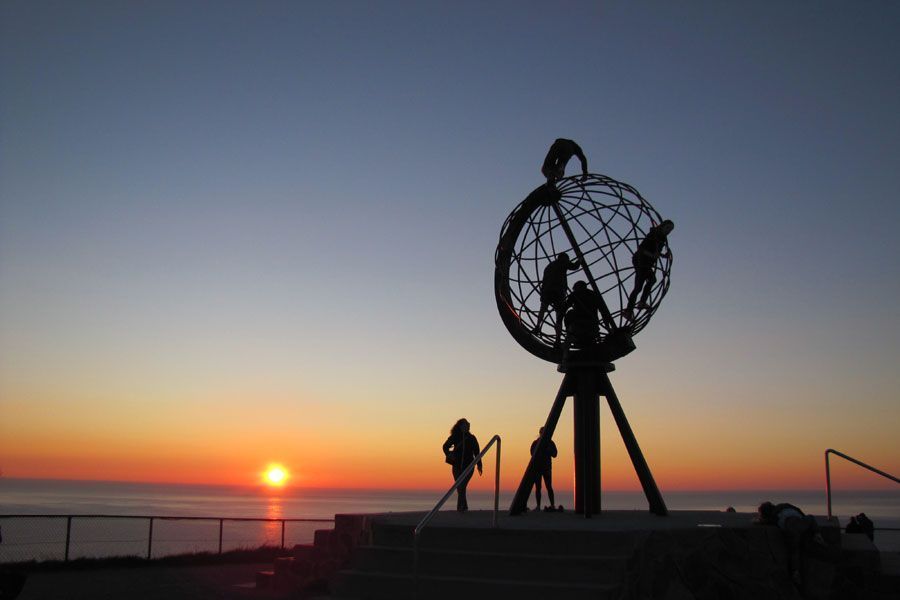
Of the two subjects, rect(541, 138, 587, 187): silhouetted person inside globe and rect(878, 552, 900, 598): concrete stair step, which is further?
rect(541, 138, 587, 187): silhouetted person inside globe

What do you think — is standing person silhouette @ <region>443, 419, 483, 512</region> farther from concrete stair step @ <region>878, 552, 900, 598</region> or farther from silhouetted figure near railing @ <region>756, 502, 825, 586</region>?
concrete stair step @ <region>878, 552, 900, 598</region>

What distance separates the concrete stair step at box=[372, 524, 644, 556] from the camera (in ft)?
30.8

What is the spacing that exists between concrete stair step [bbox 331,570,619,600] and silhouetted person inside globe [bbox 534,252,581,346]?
5.88 meters

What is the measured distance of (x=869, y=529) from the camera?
12.8m

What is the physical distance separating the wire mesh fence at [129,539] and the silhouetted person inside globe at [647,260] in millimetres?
7892

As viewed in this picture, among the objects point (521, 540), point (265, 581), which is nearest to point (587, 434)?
point (521, 540)

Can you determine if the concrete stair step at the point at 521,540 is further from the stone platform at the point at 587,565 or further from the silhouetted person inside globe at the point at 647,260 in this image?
the silhouetted person inside globe at the point at 647,260

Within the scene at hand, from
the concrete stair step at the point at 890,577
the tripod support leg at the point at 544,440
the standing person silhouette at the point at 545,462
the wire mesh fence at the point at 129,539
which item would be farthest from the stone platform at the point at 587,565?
the wire mesh fence at the point at 129,539

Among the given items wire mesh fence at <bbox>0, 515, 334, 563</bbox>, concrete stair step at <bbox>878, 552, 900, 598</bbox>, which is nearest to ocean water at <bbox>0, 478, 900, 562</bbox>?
wire mesh fence at <bbox>0, 515, 334, 563</bbox>

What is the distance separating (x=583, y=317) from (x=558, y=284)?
74 cm

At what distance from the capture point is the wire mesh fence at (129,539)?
2033 centimetres

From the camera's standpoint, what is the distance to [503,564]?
9.70m

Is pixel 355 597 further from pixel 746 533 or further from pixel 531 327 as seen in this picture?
pixel 531 327

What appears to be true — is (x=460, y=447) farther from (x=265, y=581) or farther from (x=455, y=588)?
(x=455, y=588)
